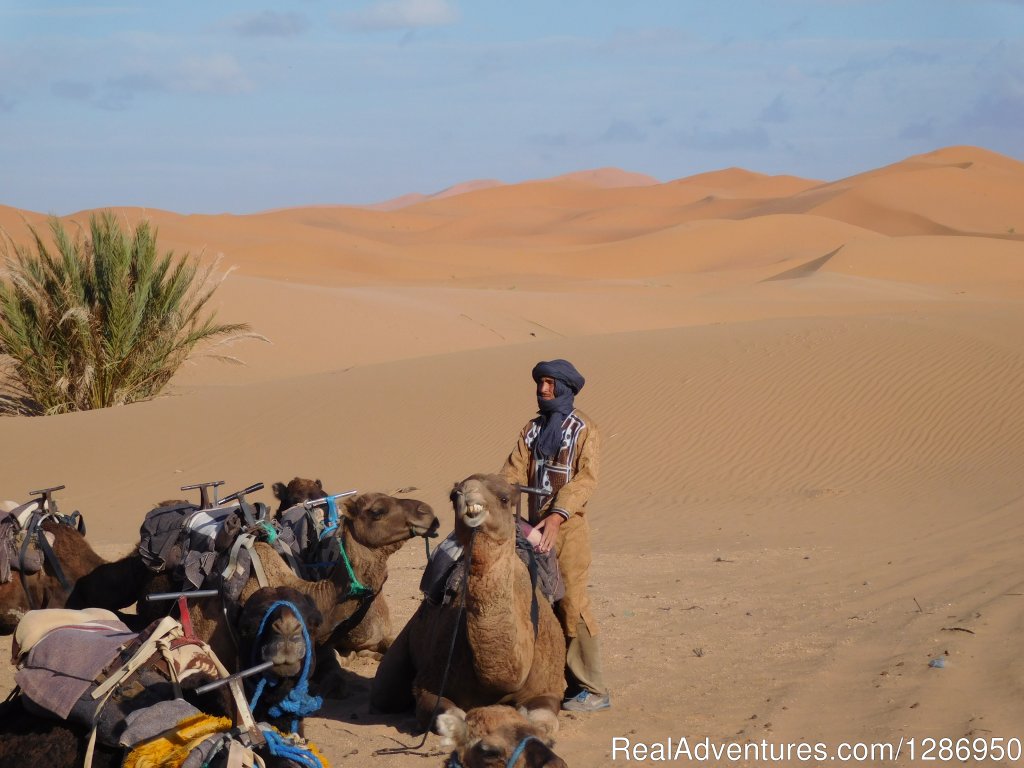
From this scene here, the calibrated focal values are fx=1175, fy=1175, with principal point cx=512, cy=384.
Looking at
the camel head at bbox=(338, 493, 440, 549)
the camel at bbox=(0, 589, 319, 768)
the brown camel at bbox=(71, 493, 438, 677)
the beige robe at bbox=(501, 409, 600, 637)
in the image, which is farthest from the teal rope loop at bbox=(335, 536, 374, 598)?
the camel at bbox=(0, 589, 319, 768)

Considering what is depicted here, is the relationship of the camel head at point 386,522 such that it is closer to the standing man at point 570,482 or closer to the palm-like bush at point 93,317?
the standing man at point 570,482

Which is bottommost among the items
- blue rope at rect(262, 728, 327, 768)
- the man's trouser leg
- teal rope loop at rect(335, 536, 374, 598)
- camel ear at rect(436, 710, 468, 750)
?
the man's trouser leg

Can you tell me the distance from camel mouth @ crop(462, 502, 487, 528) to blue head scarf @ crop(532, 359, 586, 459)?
1.39m

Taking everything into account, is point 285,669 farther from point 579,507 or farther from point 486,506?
point 579,507

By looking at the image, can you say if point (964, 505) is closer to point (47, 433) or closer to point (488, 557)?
point (488, 557)

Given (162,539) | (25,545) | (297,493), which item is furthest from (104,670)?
(25,545)

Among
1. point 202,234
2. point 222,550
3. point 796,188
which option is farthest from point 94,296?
point 796,188

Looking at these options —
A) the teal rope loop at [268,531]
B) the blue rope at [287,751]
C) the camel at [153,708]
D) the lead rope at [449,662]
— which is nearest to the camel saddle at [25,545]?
the teal rope loop at [268,531]

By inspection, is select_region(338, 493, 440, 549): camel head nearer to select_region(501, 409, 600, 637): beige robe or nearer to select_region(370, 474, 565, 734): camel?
select_region(370, 474, 565, 734): camel

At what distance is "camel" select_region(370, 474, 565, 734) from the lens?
477 centimetres

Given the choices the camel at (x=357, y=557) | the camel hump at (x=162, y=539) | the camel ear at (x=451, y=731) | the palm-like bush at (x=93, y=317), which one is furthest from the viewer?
the palm-like bush at (x=93, y=317)

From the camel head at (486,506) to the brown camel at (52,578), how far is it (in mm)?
3410

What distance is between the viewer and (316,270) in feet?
196

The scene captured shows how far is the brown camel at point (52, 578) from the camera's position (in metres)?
7.12
